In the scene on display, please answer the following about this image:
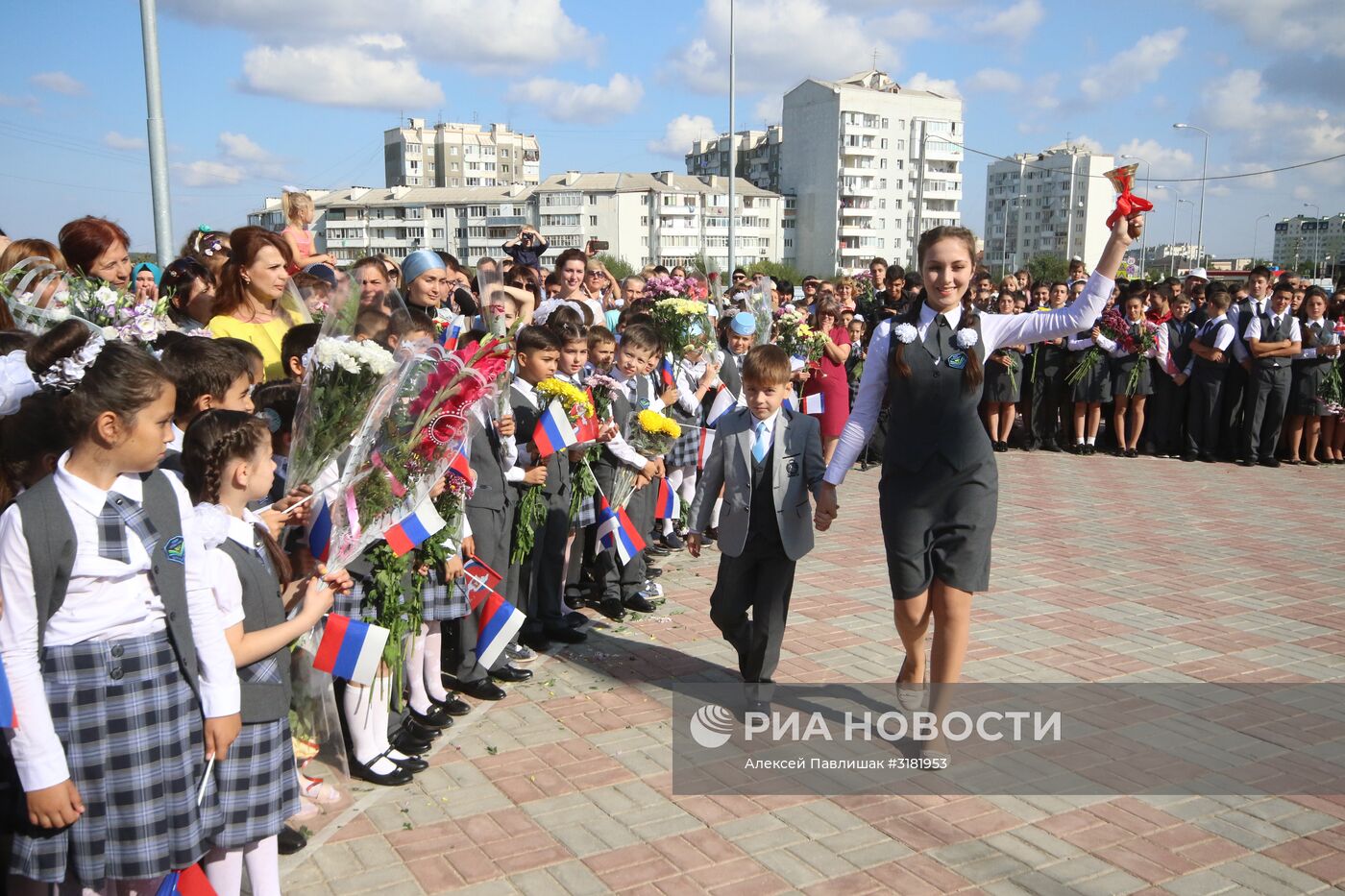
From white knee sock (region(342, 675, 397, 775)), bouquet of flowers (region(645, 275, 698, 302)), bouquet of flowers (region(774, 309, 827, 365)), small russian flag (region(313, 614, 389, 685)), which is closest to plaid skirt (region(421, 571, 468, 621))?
white knee sock (region(342, 675, 397, 775))

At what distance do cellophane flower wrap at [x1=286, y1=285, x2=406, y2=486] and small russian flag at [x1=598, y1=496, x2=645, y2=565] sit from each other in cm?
308

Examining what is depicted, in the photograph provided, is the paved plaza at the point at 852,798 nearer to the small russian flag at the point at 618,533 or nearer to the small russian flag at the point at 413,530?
the small russian flag at the point at 618,533

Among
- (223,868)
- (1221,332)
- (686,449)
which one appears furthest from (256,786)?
(1221,332)

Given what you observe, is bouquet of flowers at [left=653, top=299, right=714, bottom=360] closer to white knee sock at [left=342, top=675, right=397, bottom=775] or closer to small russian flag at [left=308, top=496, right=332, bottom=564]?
white knee sock at [left=342, top=675, right=397, bottom=775]

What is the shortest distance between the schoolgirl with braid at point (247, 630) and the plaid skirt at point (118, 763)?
0.21 metres

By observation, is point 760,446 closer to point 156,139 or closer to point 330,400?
point 330,400

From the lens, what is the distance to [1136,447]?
1444 cm

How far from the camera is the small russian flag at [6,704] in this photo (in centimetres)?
256

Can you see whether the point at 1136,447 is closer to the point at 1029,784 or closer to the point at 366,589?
the point at 1029,784

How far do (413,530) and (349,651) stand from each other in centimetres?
54

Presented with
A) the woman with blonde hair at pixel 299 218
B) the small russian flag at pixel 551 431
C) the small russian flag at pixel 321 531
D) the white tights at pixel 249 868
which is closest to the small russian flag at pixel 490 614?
the small russian flag at pixel 551 431

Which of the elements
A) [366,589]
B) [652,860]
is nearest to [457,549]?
[366,589]

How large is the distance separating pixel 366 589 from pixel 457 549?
19.9 inches

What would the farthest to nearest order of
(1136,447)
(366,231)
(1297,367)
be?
(366,231)
(1136,447)
(1297,367)
